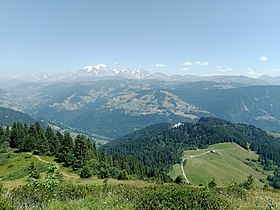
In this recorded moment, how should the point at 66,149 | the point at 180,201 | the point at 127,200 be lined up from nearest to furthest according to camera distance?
the point at 180,201 < the point at 127,200 < the point at 66,149

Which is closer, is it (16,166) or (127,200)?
(127,200)

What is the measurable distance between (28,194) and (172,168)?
185356 mm

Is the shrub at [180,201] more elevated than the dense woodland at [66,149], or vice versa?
the shrub at [180,201]

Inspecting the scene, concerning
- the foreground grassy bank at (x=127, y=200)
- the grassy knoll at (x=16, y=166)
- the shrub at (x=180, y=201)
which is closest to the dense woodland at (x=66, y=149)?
the grassy knoll at (x=16, y=166)

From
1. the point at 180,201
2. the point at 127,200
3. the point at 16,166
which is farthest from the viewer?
the point at 16,166

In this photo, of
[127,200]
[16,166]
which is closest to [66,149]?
[16,166]

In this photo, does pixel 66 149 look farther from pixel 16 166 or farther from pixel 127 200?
pixel 127 200

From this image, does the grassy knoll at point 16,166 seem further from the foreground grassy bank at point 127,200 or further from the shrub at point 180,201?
the shrub at point 180,201

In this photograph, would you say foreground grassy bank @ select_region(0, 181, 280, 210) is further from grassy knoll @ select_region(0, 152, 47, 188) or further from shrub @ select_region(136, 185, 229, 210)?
grassy knoll @ select_region(0, 152, 47, 188)

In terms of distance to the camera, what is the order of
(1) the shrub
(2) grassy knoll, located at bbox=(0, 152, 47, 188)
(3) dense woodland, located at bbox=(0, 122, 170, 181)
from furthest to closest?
(3) dense woodland, located at bbox=(0, 122, 170, 181) < (2) grassy knoll, located at bbox=(0, 152, 47, 188) < (1) the shrub

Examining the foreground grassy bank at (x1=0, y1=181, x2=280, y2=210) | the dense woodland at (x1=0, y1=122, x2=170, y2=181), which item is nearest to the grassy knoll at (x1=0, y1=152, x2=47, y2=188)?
the dense woodland at (x1=0, y1=122, x2=170, y2=181)

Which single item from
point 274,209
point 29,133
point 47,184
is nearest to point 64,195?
point 47,184

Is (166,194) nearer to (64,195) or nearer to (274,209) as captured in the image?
(274,209)

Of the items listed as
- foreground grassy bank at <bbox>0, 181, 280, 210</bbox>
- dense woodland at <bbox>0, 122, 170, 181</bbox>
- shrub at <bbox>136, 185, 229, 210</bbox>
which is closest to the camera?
shrub at <bbox>136, 185, 229, 210</bbox>
